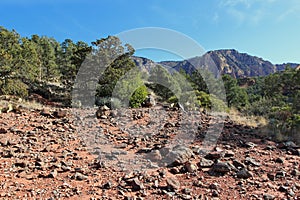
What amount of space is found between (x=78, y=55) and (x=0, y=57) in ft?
15.8

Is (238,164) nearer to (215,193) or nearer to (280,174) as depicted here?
(280,174)

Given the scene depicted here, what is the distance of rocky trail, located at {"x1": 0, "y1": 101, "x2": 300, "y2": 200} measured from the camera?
3.44 m

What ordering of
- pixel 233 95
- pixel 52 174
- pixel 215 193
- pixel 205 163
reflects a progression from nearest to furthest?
pixel 215 193
pixel 52 174
pixel 205 163
pixel 233 95

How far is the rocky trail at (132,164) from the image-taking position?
11.3ft

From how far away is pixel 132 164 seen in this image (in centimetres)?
446

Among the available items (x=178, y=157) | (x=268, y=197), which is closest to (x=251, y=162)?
(x=268, y=197)

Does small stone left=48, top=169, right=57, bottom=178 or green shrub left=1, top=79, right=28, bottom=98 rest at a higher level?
green shrub left=1, top=79, right=28, bottom=98

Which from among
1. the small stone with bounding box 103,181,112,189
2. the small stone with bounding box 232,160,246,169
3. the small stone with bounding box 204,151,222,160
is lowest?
the small stone with bounding box 103,181,112,189

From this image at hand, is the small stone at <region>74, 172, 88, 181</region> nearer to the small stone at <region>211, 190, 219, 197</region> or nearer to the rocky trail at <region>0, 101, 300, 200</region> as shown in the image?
the rocky trail at <region>0, 101, 300, 200</region>

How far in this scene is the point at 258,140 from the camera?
6508mm

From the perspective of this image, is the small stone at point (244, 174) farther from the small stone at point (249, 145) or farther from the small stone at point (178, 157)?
the small stone at point (249, 145)

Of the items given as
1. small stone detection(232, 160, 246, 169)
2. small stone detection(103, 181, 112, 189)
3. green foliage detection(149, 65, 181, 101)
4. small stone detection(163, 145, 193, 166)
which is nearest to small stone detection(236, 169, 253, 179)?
small stone detection(232, 160, 246, 169)

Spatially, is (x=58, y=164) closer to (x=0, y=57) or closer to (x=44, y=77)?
(x=0, y=57)

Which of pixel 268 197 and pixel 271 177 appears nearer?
pixel 268 197
